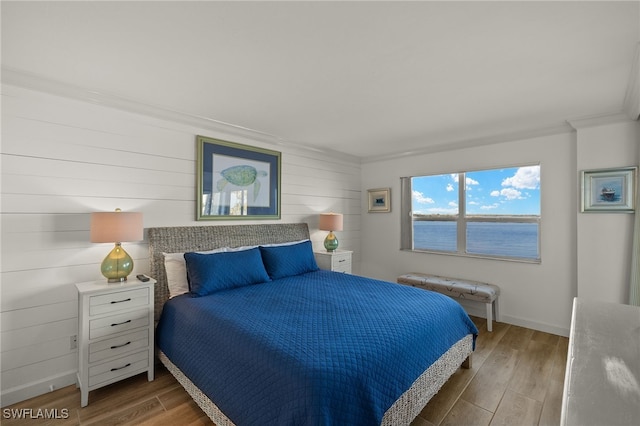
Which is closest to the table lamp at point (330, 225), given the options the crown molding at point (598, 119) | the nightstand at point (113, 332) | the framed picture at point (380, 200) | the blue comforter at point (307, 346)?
the framed picture at point (380, 200)

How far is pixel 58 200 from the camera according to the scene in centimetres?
223

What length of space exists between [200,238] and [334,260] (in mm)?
1725

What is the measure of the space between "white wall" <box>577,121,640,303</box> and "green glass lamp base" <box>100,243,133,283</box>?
4233 mm

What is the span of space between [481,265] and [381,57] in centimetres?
302

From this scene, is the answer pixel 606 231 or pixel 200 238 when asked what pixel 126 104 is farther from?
pixel 606 231

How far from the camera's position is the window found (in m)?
3.44

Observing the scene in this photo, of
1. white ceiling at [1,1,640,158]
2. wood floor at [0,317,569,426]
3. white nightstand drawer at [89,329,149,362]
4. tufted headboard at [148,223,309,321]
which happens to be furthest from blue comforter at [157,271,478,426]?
white ceiling at [1,1,640,158]

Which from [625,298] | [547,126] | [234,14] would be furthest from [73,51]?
[625,298]

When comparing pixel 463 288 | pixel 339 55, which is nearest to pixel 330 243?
pixel 463 288

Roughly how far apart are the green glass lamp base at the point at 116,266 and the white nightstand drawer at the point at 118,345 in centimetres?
44

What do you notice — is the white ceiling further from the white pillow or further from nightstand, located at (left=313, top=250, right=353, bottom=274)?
nightstand, located at (left=313, top=250, right=353, bottom=274)

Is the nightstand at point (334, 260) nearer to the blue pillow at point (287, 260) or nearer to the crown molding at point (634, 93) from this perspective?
the blue pillow at point (287, 260)

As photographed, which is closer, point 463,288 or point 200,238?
point 200,238

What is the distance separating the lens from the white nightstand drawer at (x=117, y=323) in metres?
2.05
